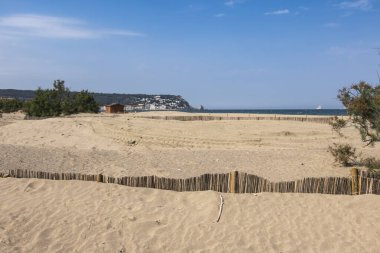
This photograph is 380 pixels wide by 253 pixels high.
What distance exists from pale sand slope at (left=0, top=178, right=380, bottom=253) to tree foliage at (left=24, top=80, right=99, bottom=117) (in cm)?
4332

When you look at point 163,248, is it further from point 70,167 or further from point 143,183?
point 70,167

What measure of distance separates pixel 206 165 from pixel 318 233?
7501 millimetres

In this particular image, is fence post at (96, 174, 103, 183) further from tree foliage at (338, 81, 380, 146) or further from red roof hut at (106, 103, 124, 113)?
red roof hut at (106, 103, 124, 113)

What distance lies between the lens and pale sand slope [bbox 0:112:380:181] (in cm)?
1408

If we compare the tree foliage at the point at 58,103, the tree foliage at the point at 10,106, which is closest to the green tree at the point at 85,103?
the tree foliage at the point at 58,103

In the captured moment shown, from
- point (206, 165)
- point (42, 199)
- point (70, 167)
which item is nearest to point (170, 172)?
point (206, 165)

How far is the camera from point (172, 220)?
8188 mm

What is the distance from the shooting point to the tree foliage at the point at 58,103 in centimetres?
5091

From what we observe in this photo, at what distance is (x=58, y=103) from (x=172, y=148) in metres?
35.9

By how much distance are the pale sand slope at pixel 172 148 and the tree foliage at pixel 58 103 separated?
22968mm

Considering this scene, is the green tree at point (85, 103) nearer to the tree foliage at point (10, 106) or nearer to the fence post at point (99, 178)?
the tree foliage at point (10, 106)

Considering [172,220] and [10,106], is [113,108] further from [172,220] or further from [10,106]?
[172,220]

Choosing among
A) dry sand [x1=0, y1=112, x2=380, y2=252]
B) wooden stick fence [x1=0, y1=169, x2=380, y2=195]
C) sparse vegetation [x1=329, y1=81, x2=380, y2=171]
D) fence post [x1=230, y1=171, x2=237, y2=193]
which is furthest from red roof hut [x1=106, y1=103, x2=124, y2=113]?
fence post [x1=230, y1=171, x2=237, y2=193]

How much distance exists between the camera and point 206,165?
15188 mm
